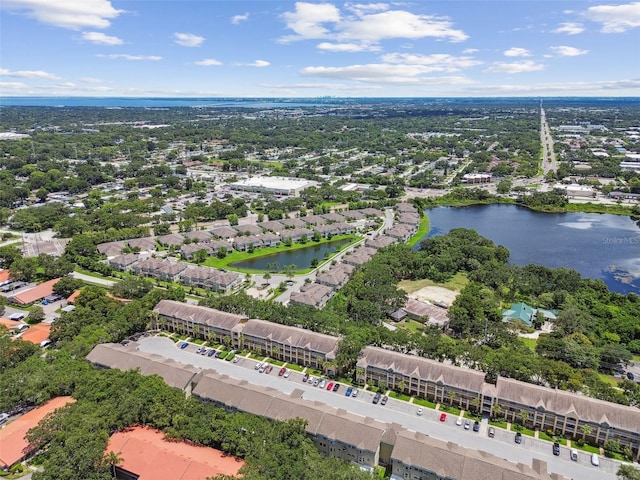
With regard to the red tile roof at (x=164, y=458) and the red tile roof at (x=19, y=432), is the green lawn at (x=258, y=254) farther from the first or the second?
the red tile roof at (x=164, y=458)

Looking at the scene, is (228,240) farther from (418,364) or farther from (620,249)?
(620,249)

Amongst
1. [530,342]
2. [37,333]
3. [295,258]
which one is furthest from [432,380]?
[37,333]

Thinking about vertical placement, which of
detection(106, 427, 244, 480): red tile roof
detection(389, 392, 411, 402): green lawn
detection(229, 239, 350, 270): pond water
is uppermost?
detection(106, 427, 244, 480): red tile roof

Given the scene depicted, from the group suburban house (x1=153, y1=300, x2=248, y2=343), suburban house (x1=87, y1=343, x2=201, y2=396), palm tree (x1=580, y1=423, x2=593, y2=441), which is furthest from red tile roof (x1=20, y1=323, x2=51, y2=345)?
palm tree (x1=580, y1=423, x2=593, y2=441)

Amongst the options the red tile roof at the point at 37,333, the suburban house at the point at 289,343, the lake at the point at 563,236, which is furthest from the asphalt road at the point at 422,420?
the lake at the point at 563,236

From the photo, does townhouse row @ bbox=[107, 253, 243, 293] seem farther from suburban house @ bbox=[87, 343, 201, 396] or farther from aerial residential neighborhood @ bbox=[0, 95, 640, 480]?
suburban house @ bbox=[87, 343, 201, 396]

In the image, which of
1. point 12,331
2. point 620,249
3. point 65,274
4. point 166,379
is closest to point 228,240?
point 65,274
